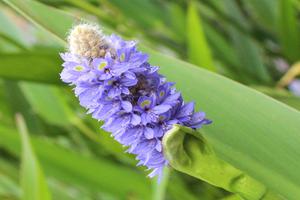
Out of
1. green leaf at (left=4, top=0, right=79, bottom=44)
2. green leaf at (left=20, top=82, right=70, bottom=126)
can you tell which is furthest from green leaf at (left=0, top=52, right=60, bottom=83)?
green leaf at (left=20, top=82, right=70, bottom=126)

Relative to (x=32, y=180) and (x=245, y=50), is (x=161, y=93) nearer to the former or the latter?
(x=32, y=180)

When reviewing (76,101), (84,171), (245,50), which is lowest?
(84,171)

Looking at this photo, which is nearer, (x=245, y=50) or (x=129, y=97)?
(x=129, y=97)

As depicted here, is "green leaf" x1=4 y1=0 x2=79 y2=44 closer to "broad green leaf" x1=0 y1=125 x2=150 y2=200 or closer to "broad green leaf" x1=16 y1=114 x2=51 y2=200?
"broad green leaf" x1=16 y1=114 x2=51 y2=200

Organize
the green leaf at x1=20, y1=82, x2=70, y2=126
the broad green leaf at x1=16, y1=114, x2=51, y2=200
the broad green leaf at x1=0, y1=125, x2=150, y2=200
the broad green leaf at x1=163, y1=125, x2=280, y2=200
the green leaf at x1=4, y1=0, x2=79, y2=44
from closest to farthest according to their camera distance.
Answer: the broad green leaf at x1=163, y1=125, x2=280, y2=200
the green leaf at x1=4, y1=0, x2=79, y2=44
the broad green leaf at x1=16, y1=114, x2=51, y2=200
the broad green leaf at x1=0, y1=125, x2=150, y2=200
the green leaf at x1=20, y1=82, x2=70, y2=126

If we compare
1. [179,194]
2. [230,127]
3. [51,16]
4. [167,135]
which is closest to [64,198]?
[179,194]

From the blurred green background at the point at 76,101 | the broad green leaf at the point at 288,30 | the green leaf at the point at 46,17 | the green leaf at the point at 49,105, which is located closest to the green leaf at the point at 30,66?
the blurred green background at the point at 76,101

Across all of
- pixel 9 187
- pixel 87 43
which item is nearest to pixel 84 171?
pixel 9 187

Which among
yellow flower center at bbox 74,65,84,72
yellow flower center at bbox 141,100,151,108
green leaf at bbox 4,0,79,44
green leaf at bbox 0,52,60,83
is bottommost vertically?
yellow flower center at bbox 141,100,151,108
